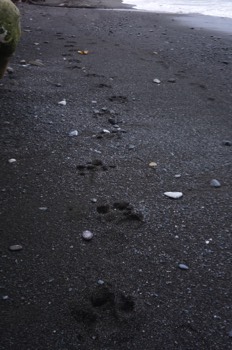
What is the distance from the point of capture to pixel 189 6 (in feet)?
45.3

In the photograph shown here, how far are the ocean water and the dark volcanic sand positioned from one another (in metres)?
7.70

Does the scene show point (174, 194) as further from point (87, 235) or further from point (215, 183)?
point (87, 235)

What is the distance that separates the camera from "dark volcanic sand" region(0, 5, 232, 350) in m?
1.93

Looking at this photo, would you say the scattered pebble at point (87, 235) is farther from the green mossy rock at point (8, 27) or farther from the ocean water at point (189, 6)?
the ocean water at point (189, 6)

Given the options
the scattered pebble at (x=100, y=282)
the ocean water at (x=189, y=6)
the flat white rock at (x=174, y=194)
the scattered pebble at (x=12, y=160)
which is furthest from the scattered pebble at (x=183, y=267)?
the ocean water at (x=189, y=6)

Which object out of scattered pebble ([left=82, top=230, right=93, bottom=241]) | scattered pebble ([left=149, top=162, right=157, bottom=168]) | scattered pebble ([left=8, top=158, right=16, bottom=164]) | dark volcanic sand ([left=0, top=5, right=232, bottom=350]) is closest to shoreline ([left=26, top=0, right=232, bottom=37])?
dark volcanic sand ([left=0, top=5, right=232, bottom=350])

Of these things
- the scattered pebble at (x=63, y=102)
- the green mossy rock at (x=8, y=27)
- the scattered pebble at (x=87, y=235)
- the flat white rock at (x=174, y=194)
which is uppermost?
the green mossy rock at (x=8, y=27)

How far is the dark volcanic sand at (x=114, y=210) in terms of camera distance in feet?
6.32

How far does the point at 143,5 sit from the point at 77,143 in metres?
12.1

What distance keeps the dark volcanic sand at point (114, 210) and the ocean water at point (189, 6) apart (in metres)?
7.70

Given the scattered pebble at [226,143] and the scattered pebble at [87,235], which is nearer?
the scattered pebble at [87,235]

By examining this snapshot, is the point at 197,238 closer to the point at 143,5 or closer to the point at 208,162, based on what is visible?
the point at 208,162

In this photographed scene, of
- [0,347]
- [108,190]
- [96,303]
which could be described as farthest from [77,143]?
[0,347]

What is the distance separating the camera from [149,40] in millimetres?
7953
